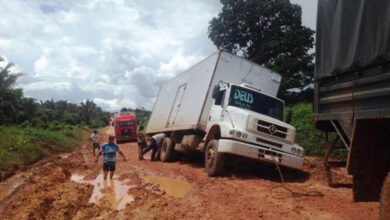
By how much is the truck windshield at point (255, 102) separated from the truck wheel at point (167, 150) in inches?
165

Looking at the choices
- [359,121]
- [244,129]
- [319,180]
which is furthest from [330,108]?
[319,180]

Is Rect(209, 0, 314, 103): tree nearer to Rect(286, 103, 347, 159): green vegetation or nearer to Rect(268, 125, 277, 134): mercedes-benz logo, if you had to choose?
Result: Rect(286, 103, 347, 159): green vegetation

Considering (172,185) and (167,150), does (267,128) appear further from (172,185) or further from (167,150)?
(167,150)

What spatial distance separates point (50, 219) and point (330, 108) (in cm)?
459

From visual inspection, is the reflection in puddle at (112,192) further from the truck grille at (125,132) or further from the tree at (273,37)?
the truck grille at (125,132)

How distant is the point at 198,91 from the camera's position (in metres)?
10.6

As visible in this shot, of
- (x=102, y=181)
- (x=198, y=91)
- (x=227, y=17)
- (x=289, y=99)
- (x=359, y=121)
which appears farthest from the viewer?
(x=227, y=17)

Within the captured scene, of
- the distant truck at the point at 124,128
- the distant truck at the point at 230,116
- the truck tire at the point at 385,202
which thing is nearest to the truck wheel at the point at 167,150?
the distant truck at the point at 230,116

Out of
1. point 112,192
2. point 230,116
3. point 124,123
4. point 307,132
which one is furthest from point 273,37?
point 112,192

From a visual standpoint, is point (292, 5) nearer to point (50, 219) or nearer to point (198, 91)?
point (198, 91)

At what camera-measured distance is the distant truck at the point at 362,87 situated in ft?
10.9

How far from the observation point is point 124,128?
25594 millimetres

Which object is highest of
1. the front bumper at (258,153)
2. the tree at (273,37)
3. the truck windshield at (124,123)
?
the tree at (273,37)

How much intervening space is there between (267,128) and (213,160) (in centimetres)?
162
